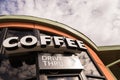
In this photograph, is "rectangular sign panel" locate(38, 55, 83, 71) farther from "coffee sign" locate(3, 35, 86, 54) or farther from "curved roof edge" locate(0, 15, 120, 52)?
"curved roof edge" locate(0, 15, 120, 52)

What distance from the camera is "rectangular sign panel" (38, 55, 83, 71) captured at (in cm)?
962

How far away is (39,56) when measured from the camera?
9.98 meters

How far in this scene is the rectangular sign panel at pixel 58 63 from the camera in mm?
9617

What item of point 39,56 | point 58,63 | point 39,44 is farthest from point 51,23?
point 58,63

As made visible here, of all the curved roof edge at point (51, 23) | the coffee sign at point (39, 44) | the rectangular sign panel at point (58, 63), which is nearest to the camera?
the rectangular sign panel at point (58, 63)

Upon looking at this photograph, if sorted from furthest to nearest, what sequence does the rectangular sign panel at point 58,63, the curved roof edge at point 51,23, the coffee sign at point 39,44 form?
the curved roof edge at point 51,23 → the coffee sign at point 39,44 → the rectangular sign panel at point 58,63

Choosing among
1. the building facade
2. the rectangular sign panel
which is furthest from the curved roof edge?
the rectangular sign panel

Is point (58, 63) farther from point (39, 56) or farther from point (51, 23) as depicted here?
point (51, 23)

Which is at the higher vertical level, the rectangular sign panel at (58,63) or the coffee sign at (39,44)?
the coffee sign at (39,44)

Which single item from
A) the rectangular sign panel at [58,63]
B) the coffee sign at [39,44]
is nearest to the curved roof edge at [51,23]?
the coffee sign at [39,44]

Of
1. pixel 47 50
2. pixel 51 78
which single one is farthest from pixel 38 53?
pixel 51 78

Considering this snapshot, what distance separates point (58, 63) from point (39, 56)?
32.4 inches

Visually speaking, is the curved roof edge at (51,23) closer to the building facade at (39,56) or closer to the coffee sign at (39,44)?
the building facade at (39,56)

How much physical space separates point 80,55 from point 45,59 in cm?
281
